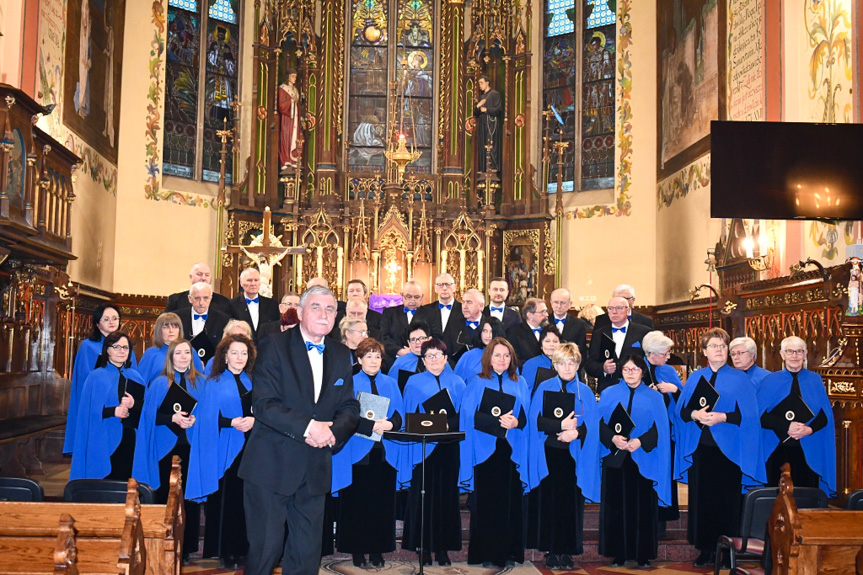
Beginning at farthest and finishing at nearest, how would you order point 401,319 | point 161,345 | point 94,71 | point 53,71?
point 94,71
point 53,71
point 401,319
point 161,345

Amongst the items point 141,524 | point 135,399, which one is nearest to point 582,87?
point 135,399

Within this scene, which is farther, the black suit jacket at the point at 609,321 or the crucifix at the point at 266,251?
the crucifix at the point at 266,251

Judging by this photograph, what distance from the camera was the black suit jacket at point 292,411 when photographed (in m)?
4.42

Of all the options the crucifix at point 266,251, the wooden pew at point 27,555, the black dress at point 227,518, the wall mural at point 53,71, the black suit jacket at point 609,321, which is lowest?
the black dress at point 227,518

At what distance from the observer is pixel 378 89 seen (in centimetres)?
1580

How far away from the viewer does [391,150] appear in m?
14.2

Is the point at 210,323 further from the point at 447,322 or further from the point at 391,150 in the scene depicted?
the point at 391,150

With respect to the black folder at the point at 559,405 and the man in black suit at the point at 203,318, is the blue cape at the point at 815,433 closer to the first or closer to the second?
the black folder at the point at 559,405

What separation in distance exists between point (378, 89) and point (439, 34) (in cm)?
136

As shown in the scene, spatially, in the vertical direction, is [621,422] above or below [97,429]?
above

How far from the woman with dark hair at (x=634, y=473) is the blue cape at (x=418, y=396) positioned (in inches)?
38.8

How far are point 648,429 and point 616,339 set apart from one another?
1202 mm

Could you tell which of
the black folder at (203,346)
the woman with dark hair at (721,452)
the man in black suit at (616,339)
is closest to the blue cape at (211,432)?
the black folder at (203,346)

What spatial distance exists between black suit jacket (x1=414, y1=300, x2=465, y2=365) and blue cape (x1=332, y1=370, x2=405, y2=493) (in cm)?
157
